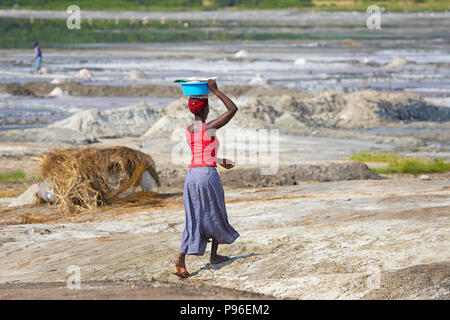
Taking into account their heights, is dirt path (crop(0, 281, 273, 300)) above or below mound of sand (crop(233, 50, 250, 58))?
below

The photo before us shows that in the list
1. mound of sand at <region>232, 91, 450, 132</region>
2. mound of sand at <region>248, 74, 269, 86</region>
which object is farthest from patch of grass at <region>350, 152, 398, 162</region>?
mound of sand at <region>248, 74, 269, 86</region>

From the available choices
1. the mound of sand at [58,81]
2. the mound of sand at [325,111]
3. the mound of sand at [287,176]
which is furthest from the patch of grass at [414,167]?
the mound of sand at [58,81]

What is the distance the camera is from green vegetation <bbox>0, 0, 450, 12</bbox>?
83938 millimetres

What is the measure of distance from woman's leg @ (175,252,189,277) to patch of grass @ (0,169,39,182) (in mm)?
8428

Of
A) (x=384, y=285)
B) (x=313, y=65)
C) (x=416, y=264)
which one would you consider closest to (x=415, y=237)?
(x=416, y=264)

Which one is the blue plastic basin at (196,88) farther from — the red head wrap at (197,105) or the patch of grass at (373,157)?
the patch of grass at (373,157)

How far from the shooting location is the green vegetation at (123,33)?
4947 cm

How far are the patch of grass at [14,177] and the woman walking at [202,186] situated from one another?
27.9 ft

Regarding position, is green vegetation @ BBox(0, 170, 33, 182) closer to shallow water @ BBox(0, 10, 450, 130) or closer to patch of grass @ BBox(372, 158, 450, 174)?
patch of grass @ BBox(372, 158, 450, 174)

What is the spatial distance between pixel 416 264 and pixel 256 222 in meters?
2.70

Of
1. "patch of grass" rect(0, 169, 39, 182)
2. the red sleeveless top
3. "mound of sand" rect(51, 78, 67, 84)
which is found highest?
"mound of sand" rect(51, 78, 67, 84)

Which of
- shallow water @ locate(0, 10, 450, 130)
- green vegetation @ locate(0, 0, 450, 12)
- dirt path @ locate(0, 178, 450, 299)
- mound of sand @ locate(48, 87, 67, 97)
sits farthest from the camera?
green vegetation @ locate(0, 0, 450, 12)

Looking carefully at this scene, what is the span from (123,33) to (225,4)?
33652 millimetres
